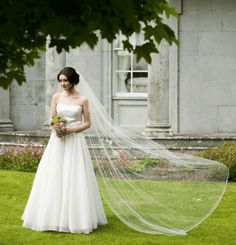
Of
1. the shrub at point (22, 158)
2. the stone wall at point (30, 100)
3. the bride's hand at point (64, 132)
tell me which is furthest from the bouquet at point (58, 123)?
the stone wall at point (30, 100)

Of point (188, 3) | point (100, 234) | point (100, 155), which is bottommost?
point (100, 234)

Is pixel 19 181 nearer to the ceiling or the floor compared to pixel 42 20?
nearer to the floor

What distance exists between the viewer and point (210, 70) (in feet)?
63.9

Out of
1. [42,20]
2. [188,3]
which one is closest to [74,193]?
[42,20]

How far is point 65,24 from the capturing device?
4.47m

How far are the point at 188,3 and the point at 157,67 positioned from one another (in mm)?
2775

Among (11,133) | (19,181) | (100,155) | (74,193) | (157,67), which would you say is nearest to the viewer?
(74,193)

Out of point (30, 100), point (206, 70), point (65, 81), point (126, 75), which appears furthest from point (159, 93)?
point (65, 81)

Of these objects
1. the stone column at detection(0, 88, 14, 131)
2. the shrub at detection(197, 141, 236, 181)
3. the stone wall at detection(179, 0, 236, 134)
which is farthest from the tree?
the stone column at detection(0, 88, 14, 131)

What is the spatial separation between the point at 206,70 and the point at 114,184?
396 inches

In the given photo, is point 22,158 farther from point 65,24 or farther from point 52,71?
point 65,24

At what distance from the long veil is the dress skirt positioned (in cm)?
40

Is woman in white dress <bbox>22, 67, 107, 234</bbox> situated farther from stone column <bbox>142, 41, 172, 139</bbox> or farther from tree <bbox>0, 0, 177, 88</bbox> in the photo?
stone column <bbox>142, 41, 172, 139</bbox>

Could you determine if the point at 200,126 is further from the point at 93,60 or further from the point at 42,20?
the point at 42,20
